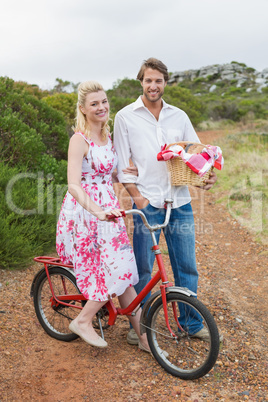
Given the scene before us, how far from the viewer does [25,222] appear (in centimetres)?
540

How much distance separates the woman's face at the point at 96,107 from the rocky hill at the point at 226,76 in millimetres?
47321

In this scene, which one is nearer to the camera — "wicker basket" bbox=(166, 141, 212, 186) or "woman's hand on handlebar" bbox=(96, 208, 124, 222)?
"woman's hand on handlebar" bbox=(96, 208, 124, 222)

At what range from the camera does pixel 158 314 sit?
3395 millimetres

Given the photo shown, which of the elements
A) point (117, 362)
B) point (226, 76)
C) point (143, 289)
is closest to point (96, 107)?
point (143, 289)

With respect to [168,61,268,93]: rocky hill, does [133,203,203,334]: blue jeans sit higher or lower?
lower

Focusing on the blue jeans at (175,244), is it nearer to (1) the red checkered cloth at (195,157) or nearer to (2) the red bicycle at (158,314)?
(2) the red bicycle at (158,314)

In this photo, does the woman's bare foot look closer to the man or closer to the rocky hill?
the man

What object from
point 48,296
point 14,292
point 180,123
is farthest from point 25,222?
point 180,123

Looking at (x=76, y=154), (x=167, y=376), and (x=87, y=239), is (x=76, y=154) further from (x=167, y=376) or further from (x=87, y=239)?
(x=167, y=376)

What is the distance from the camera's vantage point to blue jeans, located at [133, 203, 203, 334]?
3.36 metres

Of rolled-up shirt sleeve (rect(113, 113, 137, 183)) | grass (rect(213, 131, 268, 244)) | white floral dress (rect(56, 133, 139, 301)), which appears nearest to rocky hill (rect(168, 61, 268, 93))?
grass (rect(213, 131, 268, 244))

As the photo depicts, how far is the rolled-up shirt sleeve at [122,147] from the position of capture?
10.9 ft

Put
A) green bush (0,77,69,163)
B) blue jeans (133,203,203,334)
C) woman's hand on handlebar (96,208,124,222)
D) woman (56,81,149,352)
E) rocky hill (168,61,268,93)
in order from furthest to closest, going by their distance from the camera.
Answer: rocky hill (168,61,268,93) < green bush (0,77,69,163) < blue jeans (133,203,203,334) < woman (56,81,149,352) < woman's hand on handlebar (96,208,124,222)

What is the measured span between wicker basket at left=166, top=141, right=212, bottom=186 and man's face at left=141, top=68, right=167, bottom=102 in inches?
15.5
